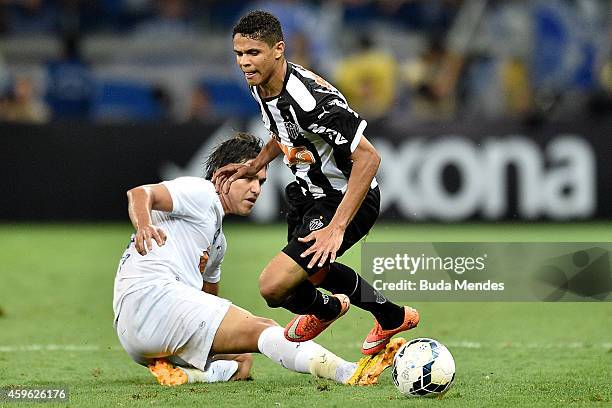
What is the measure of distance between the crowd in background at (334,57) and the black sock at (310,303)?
883cm

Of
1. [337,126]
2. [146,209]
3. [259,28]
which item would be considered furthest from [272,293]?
[259,28]

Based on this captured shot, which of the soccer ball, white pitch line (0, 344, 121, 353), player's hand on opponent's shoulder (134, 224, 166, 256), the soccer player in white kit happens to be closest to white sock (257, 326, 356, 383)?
the soccer player in white kit

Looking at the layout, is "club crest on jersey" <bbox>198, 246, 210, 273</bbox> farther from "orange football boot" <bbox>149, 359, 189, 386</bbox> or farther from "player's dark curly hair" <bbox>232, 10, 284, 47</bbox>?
"player's dark curly hair" <bbox>232, 10, 284, 47</bbox>

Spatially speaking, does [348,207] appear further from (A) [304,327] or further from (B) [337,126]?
(A) [304,327]

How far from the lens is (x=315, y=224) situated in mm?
6180

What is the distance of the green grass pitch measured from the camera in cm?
555

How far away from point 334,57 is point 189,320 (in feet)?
38.0

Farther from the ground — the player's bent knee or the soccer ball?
the player's bent knee

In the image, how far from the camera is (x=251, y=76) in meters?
5.96

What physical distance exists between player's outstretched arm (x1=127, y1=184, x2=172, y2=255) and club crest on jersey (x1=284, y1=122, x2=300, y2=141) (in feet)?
A: 2.34

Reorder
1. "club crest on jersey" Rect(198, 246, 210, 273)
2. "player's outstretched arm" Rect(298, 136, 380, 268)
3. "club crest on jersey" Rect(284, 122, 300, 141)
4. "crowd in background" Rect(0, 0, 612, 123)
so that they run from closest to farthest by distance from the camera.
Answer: "player's outstretched arm" Rect(298, 136, 380, 268), "club crest on jersey" Rect(284, 122, 300, 141), "club crest on jersey" Rect(198, 246, 210, 273), "crowd in background" Rect(0, 0, 612, 123)

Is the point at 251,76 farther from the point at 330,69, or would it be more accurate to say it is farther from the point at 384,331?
the point at 330,69

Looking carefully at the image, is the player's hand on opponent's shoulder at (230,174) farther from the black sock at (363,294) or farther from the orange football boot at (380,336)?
the orange football boot at (380,336)

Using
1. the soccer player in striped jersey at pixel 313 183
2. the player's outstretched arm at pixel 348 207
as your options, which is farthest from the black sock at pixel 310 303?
the player's outstretched arm at pixel 348 207
